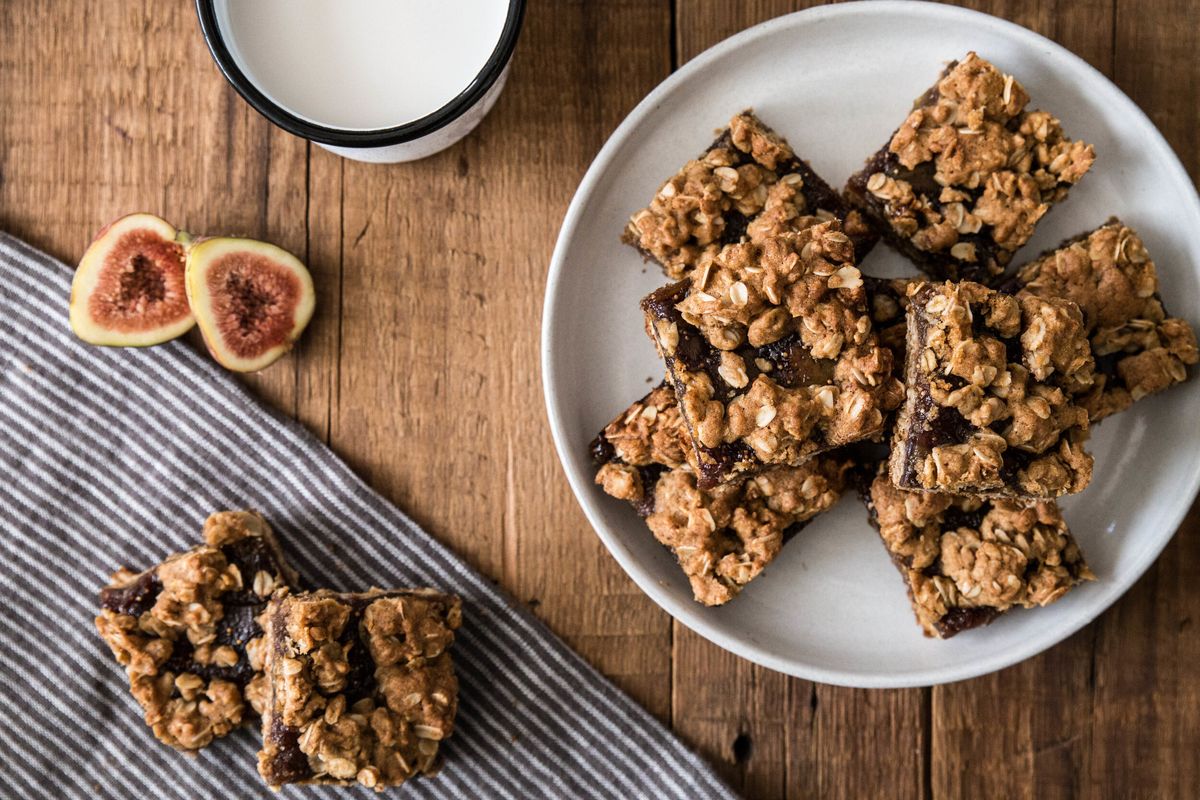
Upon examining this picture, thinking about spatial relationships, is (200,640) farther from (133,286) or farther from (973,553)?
(973,553)

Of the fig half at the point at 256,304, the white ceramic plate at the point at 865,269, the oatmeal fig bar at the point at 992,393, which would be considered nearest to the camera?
the oatmeal fig bar at the point at 992,393

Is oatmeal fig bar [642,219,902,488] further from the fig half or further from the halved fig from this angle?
the halved fig

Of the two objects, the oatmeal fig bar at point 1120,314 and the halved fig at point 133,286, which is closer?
the oatmeal fig bar at point 1120,314

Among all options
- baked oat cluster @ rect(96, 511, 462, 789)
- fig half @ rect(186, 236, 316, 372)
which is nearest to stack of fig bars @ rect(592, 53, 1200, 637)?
baked oat cluster @ rect(96, 511, 462, 789)

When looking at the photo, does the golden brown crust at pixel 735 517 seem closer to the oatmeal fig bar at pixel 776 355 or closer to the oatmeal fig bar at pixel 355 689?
the oatmeal fig bar at pixel 776 355

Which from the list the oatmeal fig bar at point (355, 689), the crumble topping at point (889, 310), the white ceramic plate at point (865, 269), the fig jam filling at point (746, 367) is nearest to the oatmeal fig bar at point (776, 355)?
the fig jam filling at point (746, 367)

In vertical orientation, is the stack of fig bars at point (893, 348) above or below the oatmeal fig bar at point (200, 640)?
above
